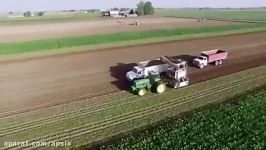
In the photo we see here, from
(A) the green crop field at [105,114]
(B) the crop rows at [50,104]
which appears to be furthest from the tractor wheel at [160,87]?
(B) the crop rows at [50,104]

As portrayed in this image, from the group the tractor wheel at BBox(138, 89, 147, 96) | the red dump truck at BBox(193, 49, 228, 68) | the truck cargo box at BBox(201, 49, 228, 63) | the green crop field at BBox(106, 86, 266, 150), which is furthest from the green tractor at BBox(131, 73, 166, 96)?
the truck cargo box at BBox(201, 49, 228, 63)

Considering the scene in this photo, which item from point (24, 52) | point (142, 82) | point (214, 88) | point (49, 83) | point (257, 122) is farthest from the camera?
point (24, 52)

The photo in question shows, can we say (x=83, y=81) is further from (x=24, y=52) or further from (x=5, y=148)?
(x=24, y=52)

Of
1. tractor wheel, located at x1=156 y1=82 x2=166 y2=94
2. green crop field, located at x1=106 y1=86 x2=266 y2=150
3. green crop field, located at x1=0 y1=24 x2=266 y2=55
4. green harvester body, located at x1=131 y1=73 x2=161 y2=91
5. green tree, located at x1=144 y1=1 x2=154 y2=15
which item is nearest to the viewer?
green crop field, located at x1=106 y1=86 x2=266 y2=150

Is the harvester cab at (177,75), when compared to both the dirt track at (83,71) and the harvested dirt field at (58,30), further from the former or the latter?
the harvested dirt field at (58,30)

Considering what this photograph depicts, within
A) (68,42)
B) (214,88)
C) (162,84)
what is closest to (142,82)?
(162,84)

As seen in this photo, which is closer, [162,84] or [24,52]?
[162,84]

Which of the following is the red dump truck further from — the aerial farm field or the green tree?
the green tree

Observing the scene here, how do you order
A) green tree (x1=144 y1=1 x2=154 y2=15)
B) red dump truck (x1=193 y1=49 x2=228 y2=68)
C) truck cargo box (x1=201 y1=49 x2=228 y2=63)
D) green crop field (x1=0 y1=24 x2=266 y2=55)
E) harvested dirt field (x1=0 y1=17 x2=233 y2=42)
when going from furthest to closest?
green tree (x1=144 y1=1 x2=154 y2=15), harvested dirt field (x1=0 y1=17 x2=233 y2=42), green crop field (x1=0 y1=24 x2=266 y2=55), truck cargo box (x1=201 y1=49 x2=228 y2=63), red dump truck (x1=193 y1=49 x2=228 y2=68)
